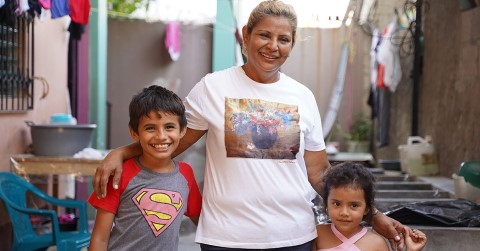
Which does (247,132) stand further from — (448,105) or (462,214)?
(448,105)

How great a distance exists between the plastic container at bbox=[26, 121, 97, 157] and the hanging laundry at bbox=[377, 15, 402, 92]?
17.6ft

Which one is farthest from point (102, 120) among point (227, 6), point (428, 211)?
point (428, 211)

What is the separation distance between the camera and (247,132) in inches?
97.6

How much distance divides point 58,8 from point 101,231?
3.91m

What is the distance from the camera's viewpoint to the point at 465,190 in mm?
5105

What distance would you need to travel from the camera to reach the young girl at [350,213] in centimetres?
271

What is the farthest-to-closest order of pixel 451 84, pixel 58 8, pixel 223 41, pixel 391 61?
pixel 223 41 → pixel 391 61 → pixel 451 84 → pixel 58 8

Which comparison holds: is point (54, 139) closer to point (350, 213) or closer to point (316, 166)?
point (316, 166)

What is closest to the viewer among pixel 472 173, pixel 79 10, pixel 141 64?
pixel 472 173

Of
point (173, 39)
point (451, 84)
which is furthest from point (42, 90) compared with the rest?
point (173, 39)

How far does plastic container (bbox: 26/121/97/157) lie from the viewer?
5.88 m

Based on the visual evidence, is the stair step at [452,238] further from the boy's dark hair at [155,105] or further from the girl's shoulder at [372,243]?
the boy's dark hair at [155,105]

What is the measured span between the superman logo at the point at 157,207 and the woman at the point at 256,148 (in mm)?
139

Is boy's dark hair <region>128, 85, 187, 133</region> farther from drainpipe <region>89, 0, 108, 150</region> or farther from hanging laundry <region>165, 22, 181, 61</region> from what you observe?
hanging laundry <region>165, 22, 181, 61</region>
